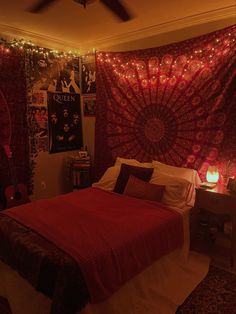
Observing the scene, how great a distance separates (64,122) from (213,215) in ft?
8.44

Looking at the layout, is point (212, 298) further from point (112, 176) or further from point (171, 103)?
point (171, 103)

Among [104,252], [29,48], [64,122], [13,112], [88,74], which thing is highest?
[29,48]

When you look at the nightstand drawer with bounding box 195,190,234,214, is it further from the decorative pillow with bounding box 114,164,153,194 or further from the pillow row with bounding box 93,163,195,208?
the decorative pillow with bounding box 114,164,153,194

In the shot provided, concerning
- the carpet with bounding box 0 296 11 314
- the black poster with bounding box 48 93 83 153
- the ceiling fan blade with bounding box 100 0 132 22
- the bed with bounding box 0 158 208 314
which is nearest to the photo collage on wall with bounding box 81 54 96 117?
the black poster with bounding box 48 93 83 153

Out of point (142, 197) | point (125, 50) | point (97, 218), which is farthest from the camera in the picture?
point (125, 50)

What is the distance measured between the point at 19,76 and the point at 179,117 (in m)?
2.16

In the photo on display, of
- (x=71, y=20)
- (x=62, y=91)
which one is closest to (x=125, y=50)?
(x=71, y=20)

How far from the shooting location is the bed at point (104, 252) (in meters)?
1.73

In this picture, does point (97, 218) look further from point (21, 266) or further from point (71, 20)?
point (71, 20)

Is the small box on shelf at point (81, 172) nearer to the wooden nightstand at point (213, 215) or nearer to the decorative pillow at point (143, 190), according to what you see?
the decorative pillow at point (143, 190)

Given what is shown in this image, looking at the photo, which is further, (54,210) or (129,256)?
(54,210)

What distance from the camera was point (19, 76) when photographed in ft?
11.4

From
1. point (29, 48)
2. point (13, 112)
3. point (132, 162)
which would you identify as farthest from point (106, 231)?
point (29, 48)

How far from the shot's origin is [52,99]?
394 centimetres
